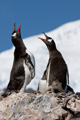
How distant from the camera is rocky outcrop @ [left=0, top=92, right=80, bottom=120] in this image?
1584cm

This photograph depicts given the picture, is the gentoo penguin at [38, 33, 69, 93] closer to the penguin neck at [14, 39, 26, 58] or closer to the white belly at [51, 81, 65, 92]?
the white belly at [51, 81, 65, 92]

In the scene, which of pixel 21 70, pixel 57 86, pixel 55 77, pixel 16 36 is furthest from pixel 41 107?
pixel 16 36

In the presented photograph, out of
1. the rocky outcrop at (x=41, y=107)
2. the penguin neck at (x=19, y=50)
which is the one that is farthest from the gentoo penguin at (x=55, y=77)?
the rocky outcrop at (x=41, y=107)

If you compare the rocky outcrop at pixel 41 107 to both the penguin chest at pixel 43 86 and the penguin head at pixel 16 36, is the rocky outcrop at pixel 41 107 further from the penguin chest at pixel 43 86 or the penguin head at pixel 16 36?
the penguin head at pixel 16 36

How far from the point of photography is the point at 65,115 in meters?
15.8

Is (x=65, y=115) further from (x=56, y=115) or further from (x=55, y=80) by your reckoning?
(x=55, y=80)

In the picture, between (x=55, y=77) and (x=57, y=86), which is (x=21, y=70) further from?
(x=57, y=86)

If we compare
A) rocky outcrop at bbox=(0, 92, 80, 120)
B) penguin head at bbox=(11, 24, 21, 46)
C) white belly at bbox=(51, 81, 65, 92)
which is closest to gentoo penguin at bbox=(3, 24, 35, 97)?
penguin head at bbox=(11, 24, 21, 46)

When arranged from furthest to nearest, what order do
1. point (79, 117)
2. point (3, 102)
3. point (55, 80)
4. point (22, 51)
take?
1. point (22, 51)
2. point (55, 80)
3. point (3, 102)
4. point (79, 117)

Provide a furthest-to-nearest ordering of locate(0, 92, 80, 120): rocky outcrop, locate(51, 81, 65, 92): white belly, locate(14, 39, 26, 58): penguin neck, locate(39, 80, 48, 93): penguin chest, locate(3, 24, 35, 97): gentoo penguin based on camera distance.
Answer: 1. locate(14, 39, 26, 58): penguin neck
2. locate(3, 24, 35, 97): gentoo penguin
3. locate(51, 81, 65, 92): white belly
4. locate(39, 80, 48, 93): penguin chest
5. locate(0, 92, 80, 120): rocky outcrop

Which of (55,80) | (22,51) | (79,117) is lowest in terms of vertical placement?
(79,117)

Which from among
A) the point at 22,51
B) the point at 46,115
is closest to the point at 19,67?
the point at 22,51

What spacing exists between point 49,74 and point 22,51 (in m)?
2.04

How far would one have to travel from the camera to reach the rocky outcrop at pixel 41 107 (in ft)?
52.0
